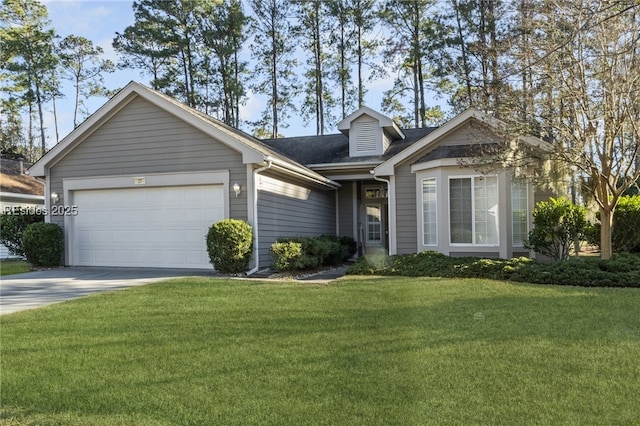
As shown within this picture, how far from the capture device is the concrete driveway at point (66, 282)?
7.84m

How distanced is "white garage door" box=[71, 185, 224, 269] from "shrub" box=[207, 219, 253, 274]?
1058mm

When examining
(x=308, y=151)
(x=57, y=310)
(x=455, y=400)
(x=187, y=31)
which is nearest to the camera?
(x=455, y=400)

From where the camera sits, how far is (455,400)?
11.3 ft

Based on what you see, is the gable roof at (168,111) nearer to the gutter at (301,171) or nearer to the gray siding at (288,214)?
the gutter at (301,171)

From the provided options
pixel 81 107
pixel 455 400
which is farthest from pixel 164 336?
pixel 81 107

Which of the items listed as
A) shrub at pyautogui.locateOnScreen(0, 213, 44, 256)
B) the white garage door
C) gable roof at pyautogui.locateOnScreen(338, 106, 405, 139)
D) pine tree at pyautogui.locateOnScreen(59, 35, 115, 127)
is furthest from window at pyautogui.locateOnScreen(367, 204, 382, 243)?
pine tree at pyautogui.locateOnScreen(59, 35, 115, 127)

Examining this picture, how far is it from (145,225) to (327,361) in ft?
31.4

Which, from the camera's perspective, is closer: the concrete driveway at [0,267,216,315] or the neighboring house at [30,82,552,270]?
the concrete driveway at [0,267,216,315]

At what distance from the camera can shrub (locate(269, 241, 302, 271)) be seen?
36.9 feet

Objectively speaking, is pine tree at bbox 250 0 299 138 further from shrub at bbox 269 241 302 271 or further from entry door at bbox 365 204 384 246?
shrub at bbox 269 241 302 271

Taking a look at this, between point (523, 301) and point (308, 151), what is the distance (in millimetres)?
12364

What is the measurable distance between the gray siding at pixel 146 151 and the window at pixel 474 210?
5286mm

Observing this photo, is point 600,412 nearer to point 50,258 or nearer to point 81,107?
point 50,258

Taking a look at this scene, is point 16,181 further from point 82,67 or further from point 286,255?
point 286,255
